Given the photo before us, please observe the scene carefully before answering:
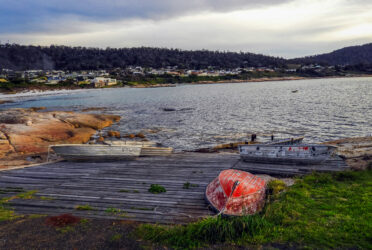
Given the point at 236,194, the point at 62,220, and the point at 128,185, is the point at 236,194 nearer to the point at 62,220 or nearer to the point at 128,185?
the point at 128,185

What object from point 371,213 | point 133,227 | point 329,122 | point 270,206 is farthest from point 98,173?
point 329,122

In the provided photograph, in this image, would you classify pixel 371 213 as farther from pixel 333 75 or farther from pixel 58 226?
pixel 333 75

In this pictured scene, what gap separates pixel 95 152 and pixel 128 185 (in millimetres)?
4937

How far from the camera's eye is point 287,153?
42.9 feet

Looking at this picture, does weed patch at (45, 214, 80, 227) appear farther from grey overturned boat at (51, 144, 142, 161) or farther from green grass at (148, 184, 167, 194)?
grey overturned boat at (51, 144, 142, 161)

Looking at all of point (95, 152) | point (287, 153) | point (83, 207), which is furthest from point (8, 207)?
point (287, 153)

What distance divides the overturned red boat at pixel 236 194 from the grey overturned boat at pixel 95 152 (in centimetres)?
752

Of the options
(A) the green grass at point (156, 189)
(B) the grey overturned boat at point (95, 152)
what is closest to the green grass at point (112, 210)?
(A) the green grass at point (156, 189)

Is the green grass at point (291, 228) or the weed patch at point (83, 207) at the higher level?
the green grass at point (291, 228)

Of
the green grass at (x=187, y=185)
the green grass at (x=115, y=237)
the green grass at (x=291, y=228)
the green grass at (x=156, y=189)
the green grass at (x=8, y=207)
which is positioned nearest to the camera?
the green grass at (x=291, y=228)

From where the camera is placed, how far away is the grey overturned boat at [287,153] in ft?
41.3

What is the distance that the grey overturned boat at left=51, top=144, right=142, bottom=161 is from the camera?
1445 centimetres

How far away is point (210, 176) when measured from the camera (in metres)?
11.7

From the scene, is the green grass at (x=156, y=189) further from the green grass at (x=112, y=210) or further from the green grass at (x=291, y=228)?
the green grass at (x=291, y=228)
